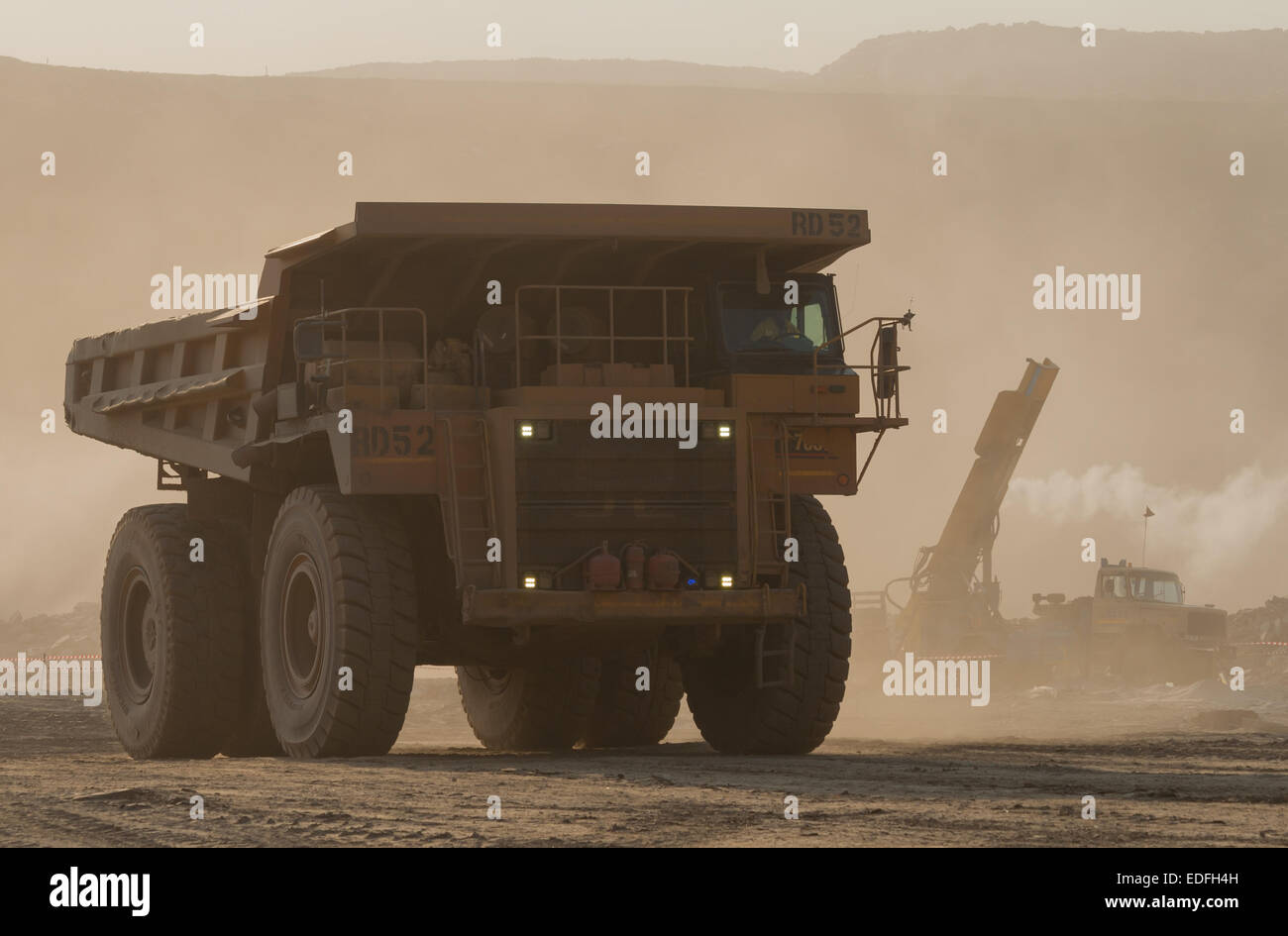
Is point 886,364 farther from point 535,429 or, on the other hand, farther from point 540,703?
point 540,703

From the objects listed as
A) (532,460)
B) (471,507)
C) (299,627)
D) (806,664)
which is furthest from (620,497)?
(299,627)

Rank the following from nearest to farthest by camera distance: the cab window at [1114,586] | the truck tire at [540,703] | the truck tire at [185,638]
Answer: the truck tire at [185,638] → the truck tire at [540,703] → the cab window at [1114,586]

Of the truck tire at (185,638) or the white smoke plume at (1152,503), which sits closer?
the truck tire at (185,638)

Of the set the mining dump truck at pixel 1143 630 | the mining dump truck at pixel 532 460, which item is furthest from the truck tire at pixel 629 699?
the mining dump truck at pixel 1143 630

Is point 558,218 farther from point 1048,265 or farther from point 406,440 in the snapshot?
point 1048,265

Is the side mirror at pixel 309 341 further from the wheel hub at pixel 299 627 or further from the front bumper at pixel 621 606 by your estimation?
the front bumper at pixel 621 606

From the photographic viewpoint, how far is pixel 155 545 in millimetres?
15867

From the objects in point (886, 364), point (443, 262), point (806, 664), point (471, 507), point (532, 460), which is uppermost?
point (443, 262)

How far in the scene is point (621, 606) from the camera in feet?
40.8

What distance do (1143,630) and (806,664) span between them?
68.5 feet

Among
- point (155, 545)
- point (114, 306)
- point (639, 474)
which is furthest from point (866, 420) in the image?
point (114, 306)

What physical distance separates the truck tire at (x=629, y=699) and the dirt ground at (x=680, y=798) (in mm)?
934

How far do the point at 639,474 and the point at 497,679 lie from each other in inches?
195

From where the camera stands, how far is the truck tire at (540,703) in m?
16.4
